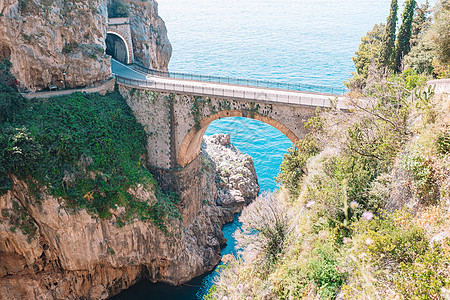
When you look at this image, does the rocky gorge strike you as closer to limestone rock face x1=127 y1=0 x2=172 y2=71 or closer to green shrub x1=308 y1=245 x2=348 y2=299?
limestone rock face x1=127 y1=0 x2=172 y2=71

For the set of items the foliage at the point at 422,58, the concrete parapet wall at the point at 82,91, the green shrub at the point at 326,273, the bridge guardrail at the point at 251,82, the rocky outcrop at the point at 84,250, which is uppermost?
the foliage at the point at 422,58

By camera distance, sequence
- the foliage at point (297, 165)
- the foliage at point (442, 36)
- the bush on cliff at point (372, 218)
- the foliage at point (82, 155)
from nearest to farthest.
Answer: the bush on cliff at point (372, 218), the foliage at point (442, 36), the foliage at point (297, 165), the foliage at point (82, 155)

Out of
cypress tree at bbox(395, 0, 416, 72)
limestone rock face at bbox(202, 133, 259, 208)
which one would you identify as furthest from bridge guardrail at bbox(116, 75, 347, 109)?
limestone rock face at bbox(202, 133, 259, 208)

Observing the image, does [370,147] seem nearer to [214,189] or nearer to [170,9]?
[214,189]

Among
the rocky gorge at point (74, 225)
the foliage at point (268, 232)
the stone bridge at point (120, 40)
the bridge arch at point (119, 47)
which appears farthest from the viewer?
the bridge arch at point (119, 47)

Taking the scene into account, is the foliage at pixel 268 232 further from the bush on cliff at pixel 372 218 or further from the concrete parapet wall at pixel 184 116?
the concrete parapet wall at pixel 184 116

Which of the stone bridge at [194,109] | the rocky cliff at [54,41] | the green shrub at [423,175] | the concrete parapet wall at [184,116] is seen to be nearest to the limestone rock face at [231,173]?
the stone bridge at [194,109]

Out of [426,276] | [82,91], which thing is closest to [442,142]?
[426,276]
